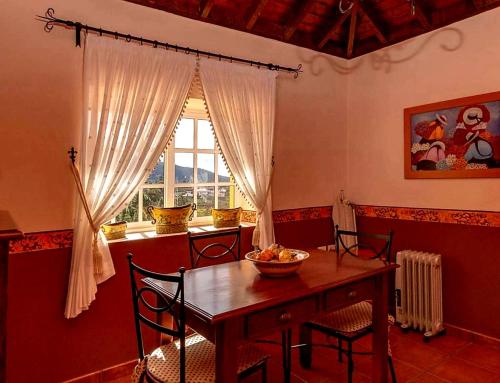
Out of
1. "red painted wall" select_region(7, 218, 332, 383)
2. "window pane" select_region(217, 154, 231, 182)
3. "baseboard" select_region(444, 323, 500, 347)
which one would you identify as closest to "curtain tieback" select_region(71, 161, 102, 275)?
"red painted wall" select_region(7, 218, 332, 383)

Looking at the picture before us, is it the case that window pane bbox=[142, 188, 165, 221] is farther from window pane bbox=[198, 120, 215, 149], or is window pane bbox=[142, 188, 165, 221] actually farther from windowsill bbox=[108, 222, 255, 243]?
window pane bbox=[198, 120, 215, 149]

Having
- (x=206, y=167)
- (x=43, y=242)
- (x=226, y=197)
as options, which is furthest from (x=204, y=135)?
(x=43, y=242)

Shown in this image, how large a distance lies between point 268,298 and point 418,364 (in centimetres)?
174

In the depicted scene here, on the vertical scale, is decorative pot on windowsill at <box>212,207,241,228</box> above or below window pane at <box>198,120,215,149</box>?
below

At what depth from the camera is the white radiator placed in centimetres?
301

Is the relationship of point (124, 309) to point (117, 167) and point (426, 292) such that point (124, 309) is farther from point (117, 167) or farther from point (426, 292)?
point (426, 292)

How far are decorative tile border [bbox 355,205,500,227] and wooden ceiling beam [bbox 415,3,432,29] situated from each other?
1631 mm

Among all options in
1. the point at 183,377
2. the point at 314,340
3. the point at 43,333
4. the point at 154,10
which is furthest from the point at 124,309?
the point at 154,10

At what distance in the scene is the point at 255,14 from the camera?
9.75 feet

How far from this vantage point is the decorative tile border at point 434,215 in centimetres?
285

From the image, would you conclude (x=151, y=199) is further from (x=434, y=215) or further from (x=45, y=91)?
(x=434, y=215)

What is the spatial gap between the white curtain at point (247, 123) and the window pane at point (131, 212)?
82cm

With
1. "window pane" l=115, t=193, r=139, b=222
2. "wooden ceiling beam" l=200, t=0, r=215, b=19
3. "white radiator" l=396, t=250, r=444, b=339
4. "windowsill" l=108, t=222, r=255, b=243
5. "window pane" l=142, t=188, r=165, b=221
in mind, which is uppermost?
"wooden ceiling beam" l=200, t=0, r=215, b=19

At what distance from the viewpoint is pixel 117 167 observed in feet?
8.00
